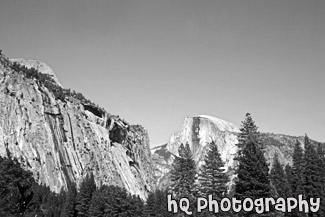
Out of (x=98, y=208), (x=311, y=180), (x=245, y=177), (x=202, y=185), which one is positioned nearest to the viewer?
(x=245, y=177)

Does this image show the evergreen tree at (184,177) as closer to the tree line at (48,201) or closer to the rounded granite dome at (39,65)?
the tree line at (48,201)

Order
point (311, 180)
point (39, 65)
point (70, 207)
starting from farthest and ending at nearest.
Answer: point (39, 65) < point (70, 207) < point (311, 180)

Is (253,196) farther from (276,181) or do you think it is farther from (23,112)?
(23,112)

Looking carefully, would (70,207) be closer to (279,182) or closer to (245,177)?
(279,182)

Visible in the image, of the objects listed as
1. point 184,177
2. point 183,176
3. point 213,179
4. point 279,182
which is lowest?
point 213,179

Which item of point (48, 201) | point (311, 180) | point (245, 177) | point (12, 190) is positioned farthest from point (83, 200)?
point (245, 177)

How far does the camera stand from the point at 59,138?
335 feet

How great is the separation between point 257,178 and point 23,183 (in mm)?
28350

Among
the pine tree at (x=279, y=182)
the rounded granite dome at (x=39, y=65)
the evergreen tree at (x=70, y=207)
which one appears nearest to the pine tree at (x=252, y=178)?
the pine tree at (x=279, y=182)

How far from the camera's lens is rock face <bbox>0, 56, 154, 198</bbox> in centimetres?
8794

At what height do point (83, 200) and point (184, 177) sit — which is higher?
point (184, 177)

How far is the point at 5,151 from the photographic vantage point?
80.8 meters

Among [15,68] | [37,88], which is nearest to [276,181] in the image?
[37,88]

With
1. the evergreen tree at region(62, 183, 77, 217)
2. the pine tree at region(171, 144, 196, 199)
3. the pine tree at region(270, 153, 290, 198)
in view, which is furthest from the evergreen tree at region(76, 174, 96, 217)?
the pine tree at region(270, 153, 290, 198)
